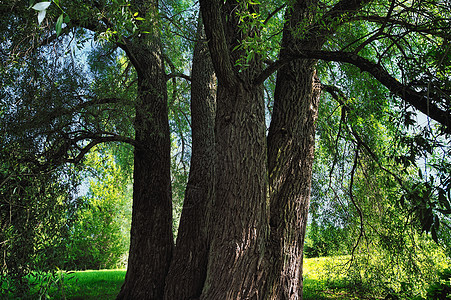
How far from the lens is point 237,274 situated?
3.42 meters

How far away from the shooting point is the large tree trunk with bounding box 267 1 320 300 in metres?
3.79

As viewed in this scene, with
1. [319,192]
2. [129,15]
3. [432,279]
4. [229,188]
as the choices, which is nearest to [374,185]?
[319,192]

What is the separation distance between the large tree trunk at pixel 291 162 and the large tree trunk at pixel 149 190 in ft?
6.88

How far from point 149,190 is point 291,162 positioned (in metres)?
2.47

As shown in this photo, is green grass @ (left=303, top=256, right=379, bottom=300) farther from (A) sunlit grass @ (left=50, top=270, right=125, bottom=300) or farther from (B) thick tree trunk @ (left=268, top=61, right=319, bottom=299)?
(A) sunlit grass @ (left=50, top=270, right=125, bottom=300)

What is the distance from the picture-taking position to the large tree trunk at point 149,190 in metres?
5.21

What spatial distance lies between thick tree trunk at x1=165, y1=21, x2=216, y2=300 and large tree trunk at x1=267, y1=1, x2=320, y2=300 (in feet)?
4.14

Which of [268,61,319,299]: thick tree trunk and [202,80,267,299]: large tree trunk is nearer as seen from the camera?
[202,80,267,299]: large tree trunk

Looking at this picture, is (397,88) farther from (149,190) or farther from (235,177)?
(149,190)

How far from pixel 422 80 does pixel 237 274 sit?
248 cm

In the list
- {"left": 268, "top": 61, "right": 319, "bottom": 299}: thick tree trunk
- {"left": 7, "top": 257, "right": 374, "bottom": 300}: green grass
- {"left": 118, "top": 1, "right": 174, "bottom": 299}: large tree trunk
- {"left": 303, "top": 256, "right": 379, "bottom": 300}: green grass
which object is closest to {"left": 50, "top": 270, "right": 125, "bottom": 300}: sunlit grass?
{"left": 7, "top": 257, "right": 374, "bottom": 300}: green grass

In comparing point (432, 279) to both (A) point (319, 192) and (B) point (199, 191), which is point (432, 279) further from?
(B) point (199, 191)

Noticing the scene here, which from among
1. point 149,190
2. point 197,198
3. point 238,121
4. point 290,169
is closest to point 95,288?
point 149,190

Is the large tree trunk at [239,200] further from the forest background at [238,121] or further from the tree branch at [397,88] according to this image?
the tree branch at [397,88]
